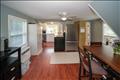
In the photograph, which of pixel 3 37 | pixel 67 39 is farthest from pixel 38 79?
pixel 67 39

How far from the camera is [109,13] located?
269 centimetres

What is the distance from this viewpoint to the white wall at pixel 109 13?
2674mm

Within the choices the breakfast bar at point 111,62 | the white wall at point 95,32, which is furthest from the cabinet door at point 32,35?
the breakfast bar at point 111,62

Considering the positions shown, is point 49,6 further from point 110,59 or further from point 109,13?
point 110,59

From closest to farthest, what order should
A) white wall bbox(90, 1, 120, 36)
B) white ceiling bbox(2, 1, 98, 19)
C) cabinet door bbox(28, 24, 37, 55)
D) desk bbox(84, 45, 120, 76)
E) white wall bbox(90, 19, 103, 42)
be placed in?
1. desk bbox(84, 45, 120, 76)
2. white wall bbox(90, 1, 120, 36)
3. white ceiling bbox(2, 1, 98, 19)
4. cabinet door bbox(28, 24, 37, 55)
5. white wall bbox(90, 19, 103, 42)

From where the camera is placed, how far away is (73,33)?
10.1 metres

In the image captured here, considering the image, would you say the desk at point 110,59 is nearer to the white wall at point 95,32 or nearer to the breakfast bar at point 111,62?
the breakfast bar at point 111,62

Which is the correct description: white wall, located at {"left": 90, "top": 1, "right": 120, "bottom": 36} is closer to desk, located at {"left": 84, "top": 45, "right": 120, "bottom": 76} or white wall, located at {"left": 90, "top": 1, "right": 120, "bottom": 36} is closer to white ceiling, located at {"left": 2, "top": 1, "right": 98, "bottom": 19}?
desk, located at {"left": 84, "top": 45, "right": 120, "bottom": 76}

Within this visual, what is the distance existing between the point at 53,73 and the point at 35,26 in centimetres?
366

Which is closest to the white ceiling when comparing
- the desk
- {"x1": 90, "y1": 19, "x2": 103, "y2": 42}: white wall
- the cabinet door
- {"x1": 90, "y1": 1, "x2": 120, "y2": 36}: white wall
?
{"x1": 90, "y1": 1, "x2": 120, "y2": 36}: white wall

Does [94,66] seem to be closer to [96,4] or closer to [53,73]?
[96,4]

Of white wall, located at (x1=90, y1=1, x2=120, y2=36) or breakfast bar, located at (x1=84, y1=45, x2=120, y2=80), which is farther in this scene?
white wall, located at (x1=90, y1=1, x2=120, y2=36)

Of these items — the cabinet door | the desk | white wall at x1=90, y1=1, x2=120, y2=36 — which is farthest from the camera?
the cabinet door

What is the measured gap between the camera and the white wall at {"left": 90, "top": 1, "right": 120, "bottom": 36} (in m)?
2.67
